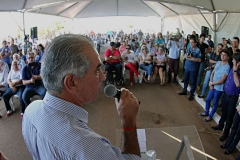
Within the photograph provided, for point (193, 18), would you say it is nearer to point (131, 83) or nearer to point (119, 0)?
point (119, 0)

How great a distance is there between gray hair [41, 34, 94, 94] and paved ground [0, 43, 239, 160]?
2.77 meters

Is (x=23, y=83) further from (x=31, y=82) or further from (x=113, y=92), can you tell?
(x=113, y=92)

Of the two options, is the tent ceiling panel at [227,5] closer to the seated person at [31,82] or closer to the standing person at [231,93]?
the standing person at [231,93]

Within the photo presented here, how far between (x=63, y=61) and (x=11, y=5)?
8694mm

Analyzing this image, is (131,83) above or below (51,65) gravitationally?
below

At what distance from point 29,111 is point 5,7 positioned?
28.6 feet

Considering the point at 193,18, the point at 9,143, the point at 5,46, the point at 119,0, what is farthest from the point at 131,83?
the point at 119,0

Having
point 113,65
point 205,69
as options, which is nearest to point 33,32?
point 113,65

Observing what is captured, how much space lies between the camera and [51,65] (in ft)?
2.65

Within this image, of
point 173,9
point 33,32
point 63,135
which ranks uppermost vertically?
point 173,9

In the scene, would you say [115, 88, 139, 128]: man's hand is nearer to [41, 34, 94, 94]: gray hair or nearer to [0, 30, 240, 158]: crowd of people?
[41, 34, 94, 94]: gray hair

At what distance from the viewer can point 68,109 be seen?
2.61 ft

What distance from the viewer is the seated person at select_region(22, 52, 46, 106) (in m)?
4.52

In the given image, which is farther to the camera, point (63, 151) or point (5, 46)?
point (5, 46)
